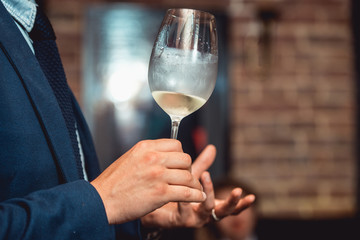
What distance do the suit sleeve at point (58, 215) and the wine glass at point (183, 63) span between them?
21 centimetres

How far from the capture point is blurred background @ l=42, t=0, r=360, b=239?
2.66m

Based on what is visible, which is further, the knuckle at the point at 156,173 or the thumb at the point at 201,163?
the thumb at the point at 201,163

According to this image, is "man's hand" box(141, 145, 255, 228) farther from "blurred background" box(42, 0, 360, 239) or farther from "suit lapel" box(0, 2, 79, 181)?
"blurred background" box(42, 0, 360, 239)

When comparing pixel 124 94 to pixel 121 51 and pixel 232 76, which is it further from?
pixel 232 76

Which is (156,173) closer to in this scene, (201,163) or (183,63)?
(183,63)

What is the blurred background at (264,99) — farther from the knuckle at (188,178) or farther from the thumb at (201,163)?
the knuckle at (188,178)

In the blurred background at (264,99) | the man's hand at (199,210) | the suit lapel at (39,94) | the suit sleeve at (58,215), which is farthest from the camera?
the blurred background at (264,99)

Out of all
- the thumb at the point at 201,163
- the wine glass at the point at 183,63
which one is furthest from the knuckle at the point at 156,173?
the thumb at the point at 201,163

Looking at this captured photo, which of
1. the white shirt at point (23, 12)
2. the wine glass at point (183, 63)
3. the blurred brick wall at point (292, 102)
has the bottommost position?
the blurred brick wall at point (292, 102)

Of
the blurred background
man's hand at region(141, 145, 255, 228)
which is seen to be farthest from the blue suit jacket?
the blurred background

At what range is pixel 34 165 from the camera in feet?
2.23

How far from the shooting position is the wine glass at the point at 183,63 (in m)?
0.74

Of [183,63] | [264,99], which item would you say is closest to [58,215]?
[183,63]

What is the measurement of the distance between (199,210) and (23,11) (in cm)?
56
